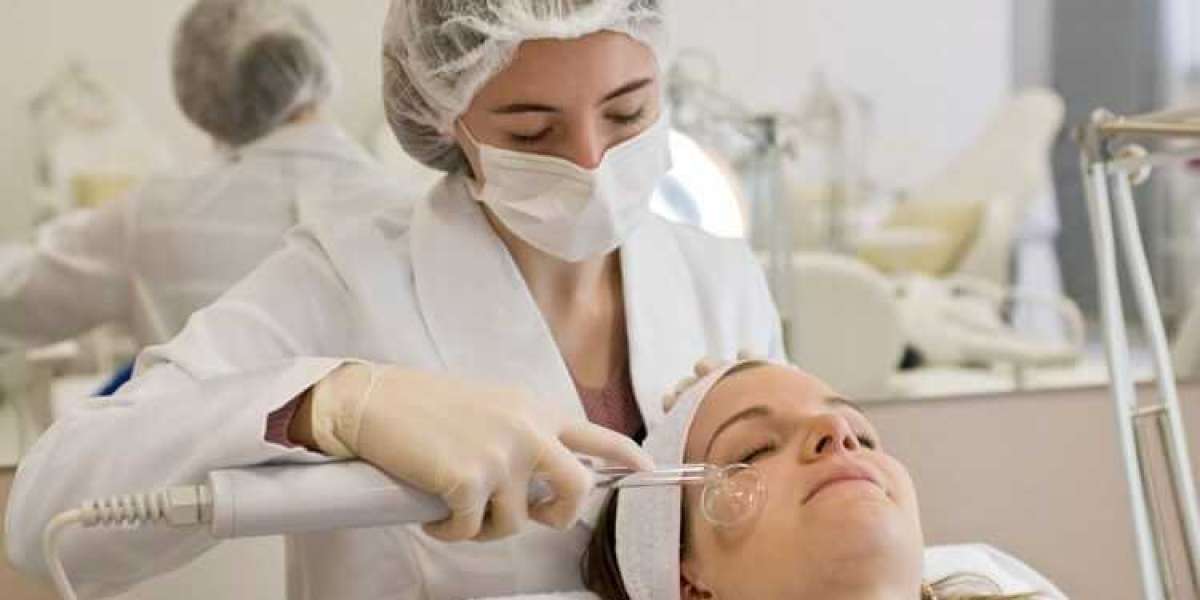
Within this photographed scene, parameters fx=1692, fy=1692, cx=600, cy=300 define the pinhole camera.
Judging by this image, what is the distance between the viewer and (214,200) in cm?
213

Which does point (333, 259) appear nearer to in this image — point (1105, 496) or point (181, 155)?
point (181, 155)

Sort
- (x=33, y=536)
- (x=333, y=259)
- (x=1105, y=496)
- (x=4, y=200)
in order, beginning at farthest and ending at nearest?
(x=1105, y=496)
(x=4, y=200)
(x=333, y=259)
(x=33, y=536)

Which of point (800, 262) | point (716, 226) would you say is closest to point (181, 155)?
point (716, 226)

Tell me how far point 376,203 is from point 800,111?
2.09 ft

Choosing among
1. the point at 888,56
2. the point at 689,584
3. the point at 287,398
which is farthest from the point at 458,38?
the point at 888,56

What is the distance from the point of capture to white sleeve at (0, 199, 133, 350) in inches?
81.6

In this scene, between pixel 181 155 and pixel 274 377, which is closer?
pixel 274 377

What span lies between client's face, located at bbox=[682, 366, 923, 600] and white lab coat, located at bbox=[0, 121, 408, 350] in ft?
2.43

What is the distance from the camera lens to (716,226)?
2129mm

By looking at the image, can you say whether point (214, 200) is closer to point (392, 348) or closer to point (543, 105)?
point (392, 348)

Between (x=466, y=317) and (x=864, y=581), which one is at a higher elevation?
(x=466, y=317)

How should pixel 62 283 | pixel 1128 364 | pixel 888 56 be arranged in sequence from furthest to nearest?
pixel 888 56 → pixel 62 283 → pixel 1128 364

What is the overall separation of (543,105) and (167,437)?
0.42m

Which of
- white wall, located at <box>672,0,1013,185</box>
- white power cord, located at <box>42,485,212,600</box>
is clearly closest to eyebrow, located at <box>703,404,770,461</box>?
white power cord, located at <box>42,485,212,600</box>
